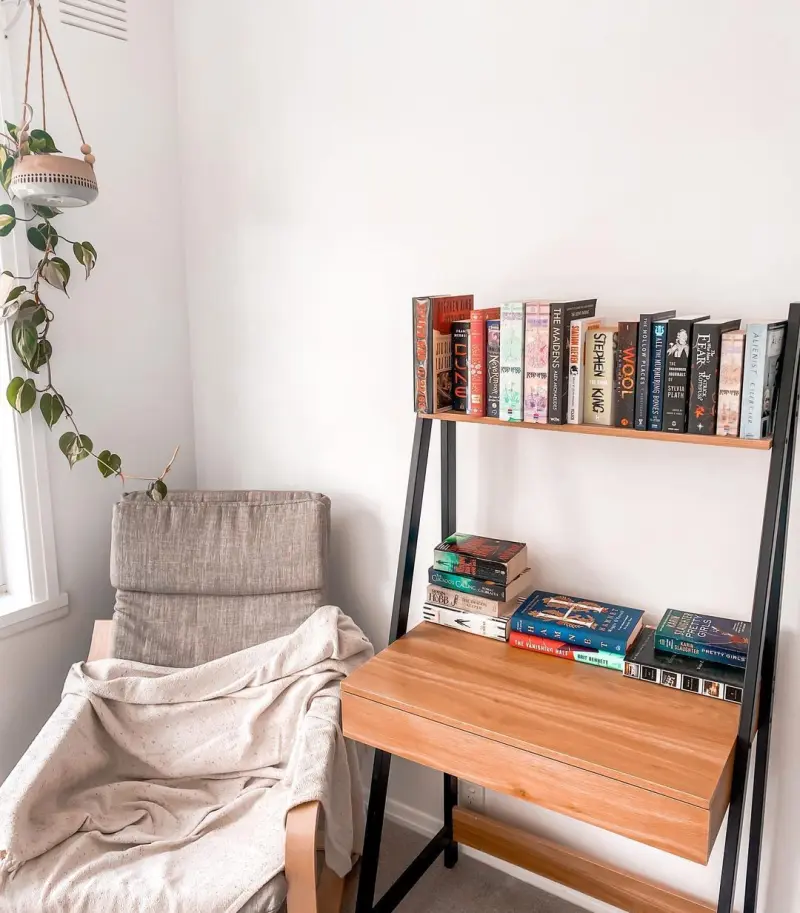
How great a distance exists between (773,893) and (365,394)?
5.15 feet

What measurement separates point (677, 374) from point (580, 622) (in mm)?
604

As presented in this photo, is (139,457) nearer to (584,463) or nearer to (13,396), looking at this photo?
(13,396)

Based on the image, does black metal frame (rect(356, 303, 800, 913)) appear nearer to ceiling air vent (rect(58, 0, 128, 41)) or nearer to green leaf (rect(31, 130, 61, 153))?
green leaf (rect(31, 130, 61, 153))

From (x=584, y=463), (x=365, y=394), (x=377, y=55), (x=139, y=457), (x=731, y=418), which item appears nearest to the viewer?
(x=731, y=418)

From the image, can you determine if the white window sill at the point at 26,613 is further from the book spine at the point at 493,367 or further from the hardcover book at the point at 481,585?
the book spine at the point at 493,367

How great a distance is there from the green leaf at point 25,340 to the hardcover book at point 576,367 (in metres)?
1.38

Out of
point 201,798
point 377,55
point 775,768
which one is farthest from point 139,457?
point 775,768

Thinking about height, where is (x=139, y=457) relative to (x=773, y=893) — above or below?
above

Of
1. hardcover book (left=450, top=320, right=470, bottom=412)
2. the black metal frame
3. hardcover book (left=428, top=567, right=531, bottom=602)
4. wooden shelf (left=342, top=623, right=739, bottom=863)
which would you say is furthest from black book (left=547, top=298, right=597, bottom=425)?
wooden shelf (left=342, top=623, right=739, bottom=863)

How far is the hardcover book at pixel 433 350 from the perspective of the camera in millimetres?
1722

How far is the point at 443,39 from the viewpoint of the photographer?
192 centimetres

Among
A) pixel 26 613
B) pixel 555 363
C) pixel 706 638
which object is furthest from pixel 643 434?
pixel 26 613

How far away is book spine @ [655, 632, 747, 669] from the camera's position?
1.57m

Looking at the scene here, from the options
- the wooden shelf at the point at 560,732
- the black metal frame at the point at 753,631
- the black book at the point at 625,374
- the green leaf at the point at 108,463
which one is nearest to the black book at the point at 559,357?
the black book at the point at 625,374
